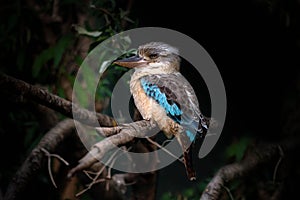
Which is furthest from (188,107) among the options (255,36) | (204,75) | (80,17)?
(80,17)

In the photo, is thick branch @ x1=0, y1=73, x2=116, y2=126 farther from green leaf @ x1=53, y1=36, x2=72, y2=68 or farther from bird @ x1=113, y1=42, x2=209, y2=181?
green leaf @ x1=53, y1=36, x2=72, y2=68

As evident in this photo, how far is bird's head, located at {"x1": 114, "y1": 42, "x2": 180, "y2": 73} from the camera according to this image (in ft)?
3.15

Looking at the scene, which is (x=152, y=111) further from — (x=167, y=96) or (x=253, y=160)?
(x=253, y=160)

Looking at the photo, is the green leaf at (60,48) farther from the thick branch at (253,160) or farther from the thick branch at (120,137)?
the thick branch at (120,137)

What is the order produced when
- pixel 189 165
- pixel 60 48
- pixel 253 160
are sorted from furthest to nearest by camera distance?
pixel 60 48 < pixel 253 160 < pixel 189 165

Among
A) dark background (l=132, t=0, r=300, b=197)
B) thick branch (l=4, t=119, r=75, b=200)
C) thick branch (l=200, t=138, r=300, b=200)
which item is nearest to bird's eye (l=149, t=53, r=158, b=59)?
thick branch (l=200, t=138, r=300, b=200)

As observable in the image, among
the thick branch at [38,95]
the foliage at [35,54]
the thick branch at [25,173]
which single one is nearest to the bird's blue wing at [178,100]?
the thick branch at [38,95]

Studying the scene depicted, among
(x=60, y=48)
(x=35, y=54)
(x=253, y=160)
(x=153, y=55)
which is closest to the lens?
(x=153, y=55)

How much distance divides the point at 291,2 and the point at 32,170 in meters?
1.08

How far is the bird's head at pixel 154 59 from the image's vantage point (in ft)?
3.15

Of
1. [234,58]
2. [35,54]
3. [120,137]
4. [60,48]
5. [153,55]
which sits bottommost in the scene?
[35,54]

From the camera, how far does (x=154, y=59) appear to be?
962 millimetres

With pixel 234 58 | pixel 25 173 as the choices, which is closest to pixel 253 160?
pixel 234 58

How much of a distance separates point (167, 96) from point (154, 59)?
0.09 metres
